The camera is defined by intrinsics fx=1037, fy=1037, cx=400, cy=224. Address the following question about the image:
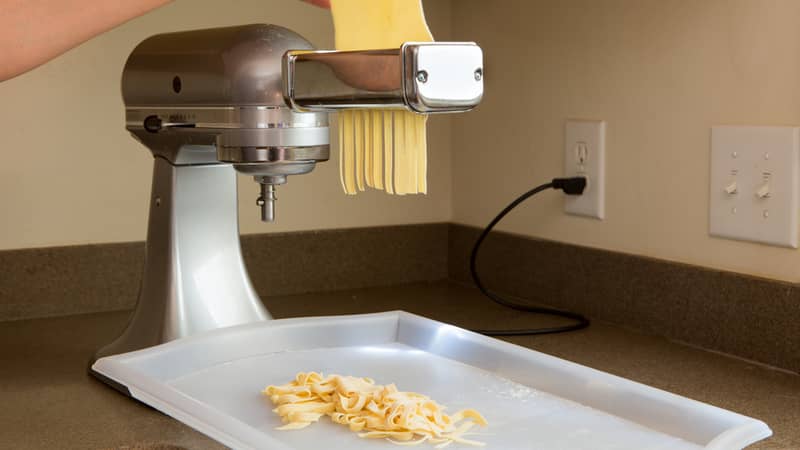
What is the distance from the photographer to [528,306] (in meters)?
1.26

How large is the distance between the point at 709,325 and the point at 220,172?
1.66ft

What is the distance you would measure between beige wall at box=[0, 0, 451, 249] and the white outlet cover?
1.96 feet

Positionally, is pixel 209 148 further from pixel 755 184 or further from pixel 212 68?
pixel 755 184

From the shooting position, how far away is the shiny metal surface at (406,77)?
0.68 m

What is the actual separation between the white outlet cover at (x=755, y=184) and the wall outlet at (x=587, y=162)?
0.17m

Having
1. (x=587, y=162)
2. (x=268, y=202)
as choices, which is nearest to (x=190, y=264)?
(x=268, y=202)

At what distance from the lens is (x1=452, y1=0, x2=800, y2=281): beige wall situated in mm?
973

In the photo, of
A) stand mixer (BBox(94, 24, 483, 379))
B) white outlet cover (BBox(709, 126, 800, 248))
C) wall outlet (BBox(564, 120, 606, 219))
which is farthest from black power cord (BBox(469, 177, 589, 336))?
stand mixer (BBox(94, 24, 483, 379))

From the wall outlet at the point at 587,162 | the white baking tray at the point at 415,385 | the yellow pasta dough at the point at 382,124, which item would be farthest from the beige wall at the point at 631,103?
the yellow pasta dough at the point at 382,124

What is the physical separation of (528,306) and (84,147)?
0.57 m

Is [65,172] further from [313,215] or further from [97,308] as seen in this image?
[313,215]

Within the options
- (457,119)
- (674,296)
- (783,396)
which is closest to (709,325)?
(674,296)

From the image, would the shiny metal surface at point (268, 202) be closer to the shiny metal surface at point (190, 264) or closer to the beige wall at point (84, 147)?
the shiny metal surface at point (190, 264)

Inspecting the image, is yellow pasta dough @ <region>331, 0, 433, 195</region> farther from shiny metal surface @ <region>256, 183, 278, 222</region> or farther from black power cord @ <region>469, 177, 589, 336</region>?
black power cord @ <region>469, 177, 589, 336</region>
